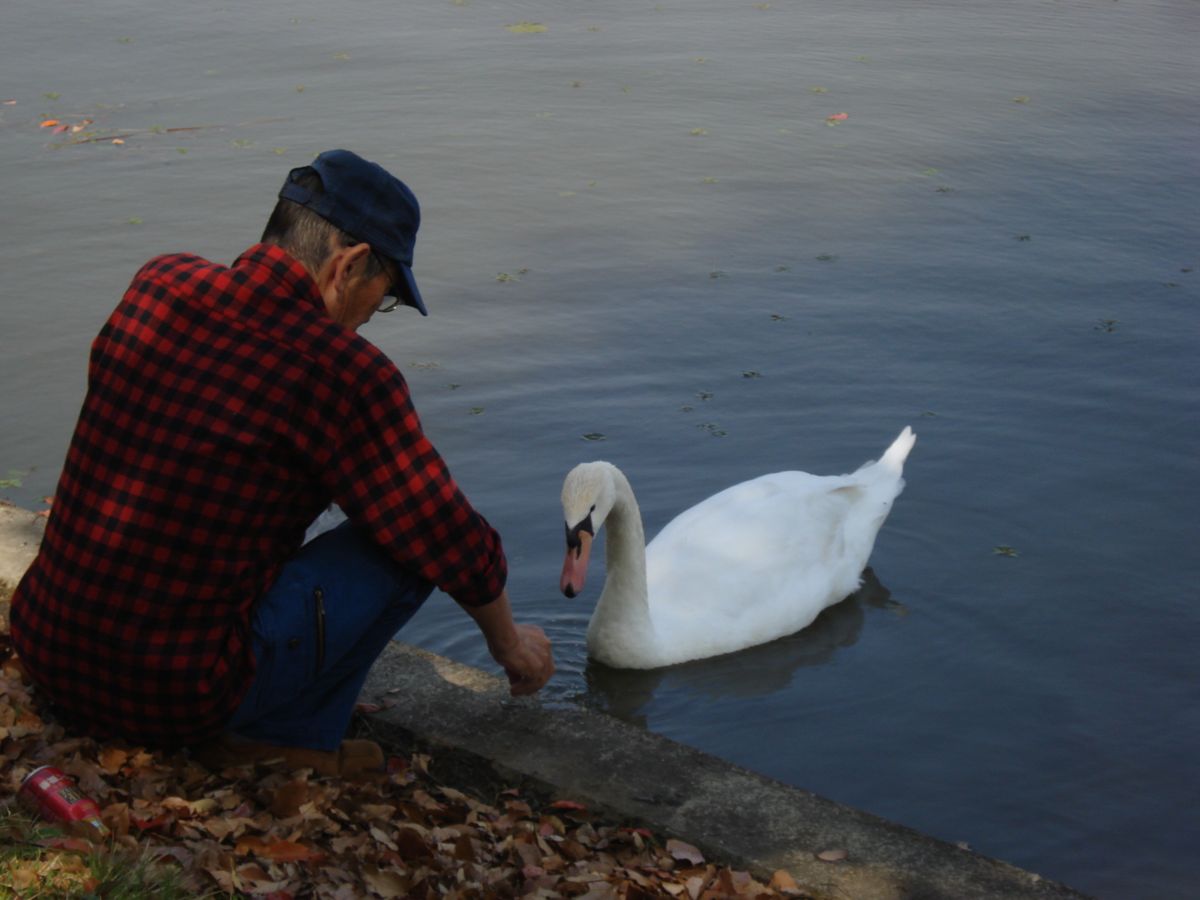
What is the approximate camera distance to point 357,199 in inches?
140

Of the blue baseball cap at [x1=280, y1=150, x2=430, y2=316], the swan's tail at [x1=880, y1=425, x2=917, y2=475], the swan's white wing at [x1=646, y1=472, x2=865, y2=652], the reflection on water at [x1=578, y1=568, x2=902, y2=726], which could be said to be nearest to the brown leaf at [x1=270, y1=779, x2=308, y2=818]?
the blue baseball cap at [x1=280, y1=150, x2=430, y2=316]

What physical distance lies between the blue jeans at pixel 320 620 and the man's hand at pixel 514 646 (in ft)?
0.72

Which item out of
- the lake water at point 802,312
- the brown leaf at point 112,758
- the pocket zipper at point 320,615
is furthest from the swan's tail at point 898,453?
the brown leaf at point 112,758

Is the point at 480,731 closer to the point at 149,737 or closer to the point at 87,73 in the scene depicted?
the point at 149,737

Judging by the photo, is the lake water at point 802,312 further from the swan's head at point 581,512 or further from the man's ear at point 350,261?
the man's ear at point 350,261

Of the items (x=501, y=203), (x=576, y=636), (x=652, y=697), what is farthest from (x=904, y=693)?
(x=501, y=203)

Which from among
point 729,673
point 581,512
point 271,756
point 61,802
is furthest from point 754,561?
point 61,802

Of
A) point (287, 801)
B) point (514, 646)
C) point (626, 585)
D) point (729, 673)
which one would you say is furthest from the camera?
point (729, 673)

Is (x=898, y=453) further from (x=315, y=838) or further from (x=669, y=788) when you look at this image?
(x=315, y=838)

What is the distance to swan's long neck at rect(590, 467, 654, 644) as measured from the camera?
20.2 ft

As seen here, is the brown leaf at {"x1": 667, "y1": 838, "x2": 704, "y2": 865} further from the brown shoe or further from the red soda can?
the red soda can

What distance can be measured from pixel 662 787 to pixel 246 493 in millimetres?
1443

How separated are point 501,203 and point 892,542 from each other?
17.8 ft

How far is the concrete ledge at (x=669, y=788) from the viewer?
151 inches
